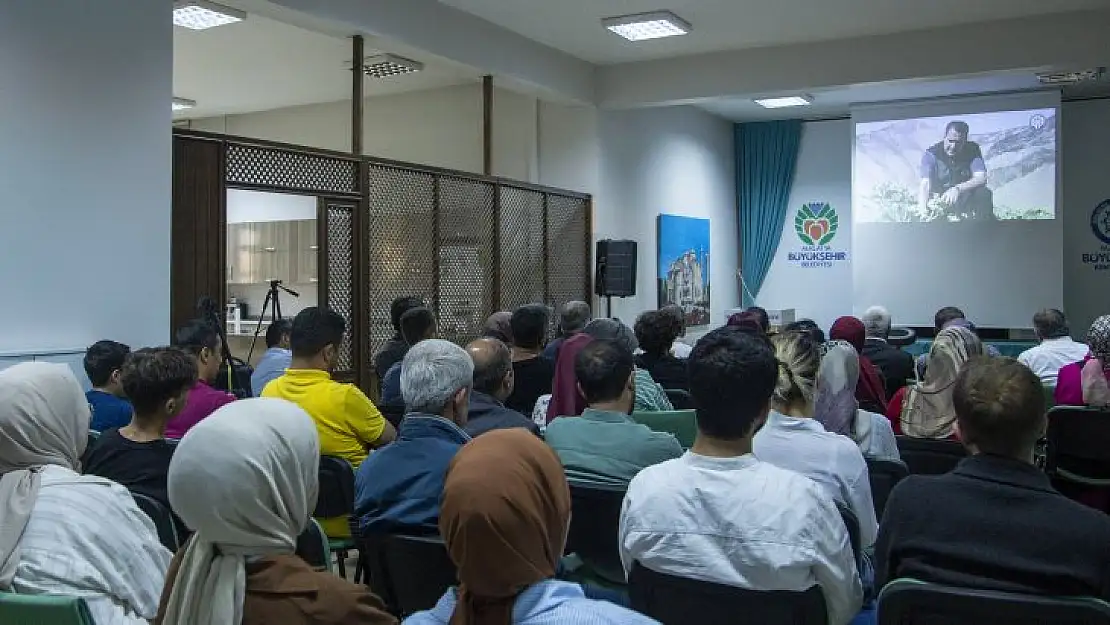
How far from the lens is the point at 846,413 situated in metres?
3.31

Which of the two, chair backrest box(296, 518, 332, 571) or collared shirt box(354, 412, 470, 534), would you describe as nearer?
chair backrest box(296, 518, 332, 571)

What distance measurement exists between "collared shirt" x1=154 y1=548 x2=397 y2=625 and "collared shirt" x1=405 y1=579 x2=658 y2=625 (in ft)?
0.53

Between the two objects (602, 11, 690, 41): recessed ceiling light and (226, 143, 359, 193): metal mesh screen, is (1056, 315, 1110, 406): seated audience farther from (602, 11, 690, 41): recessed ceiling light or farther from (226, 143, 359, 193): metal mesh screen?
(226, 143, 359, 193): metal mesh screen

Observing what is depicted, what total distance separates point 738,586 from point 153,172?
4.44 meters

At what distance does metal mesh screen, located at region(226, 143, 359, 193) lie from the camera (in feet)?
19.3

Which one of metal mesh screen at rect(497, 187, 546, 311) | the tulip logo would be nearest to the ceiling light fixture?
metal mesh screen at rect(497, 187, 546, 311)

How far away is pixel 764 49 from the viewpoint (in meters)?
8.62

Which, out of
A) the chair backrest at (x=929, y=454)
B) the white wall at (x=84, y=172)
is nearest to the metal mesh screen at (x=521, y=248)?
the white wall at (x=84, y=172)

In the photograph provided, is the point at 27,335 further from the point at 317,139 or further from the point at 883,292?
the point at 883,292

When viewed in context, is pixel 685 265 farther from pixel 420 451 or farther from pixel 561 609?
pixel 561 609

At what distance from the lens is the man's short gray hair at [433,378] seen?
2658mm

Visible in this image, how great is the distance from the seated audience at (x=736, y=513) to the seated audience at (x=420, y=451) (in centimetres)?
54

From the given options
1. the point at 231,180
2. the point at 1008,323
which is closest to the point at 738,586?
the point at 231,180

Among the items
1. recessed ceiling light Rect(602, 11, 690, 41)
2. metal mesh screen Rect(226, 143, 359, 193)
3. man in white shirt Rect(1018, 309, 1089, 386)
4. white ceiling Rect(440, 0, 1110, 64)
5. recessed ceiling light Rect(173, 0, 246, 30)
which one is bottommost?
man in white shirt Rect(1018, 309, 1089, 386)
